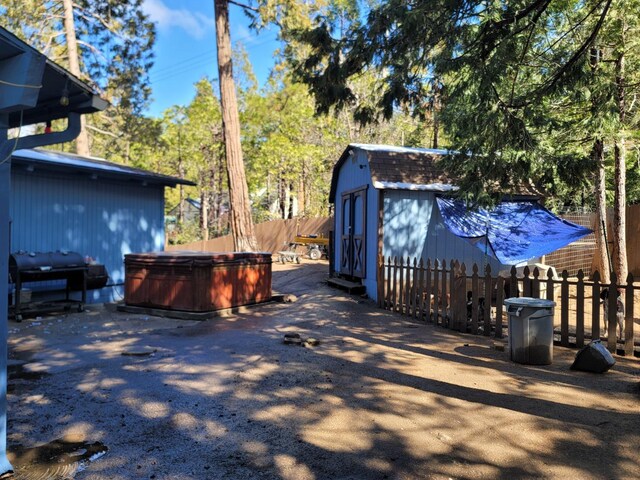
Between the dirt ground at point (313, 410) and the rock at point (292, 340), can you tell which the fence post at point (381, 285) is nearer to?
the dirt ground at point (313, 410)

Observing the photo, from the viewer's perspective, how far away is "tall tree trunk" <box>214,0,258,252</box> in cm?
1292

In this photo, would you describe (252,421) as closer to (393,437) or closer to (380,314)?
(393,437)

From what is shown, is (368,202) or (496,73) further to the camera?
(368,202)

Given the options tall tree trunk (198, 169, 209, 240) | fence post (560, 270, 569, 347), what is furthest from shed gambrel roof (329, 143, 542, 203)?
tall tree trunk (198, 169, 209, 240)

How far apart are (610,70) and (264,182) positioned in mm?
26937

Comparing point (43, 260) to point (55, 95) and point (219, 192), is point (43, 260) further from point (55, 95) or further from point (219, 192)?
point (219, 192)

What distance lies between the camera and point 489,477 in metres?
3.13

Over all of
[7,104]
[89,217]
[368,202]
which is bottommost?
[89,217]

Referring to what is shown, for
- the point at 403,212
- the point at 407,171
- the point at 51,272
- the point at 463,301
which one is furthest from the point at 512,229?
the point at 51,272

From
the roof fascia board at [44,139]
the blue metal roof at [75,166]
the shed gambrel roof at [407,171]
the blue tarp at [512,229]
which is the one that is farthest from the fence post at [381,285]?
the roof fascia board at [44,139]

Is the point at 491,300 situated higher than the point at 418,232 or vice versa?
the point at 418,232

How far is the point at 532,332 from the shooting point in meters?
5.92

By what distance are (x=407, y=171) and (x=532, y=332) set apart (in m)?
6.43

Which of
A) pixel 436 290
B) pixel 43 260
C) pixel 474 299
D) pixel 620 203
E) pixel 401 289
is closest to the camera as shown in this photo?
pixel 474 299
